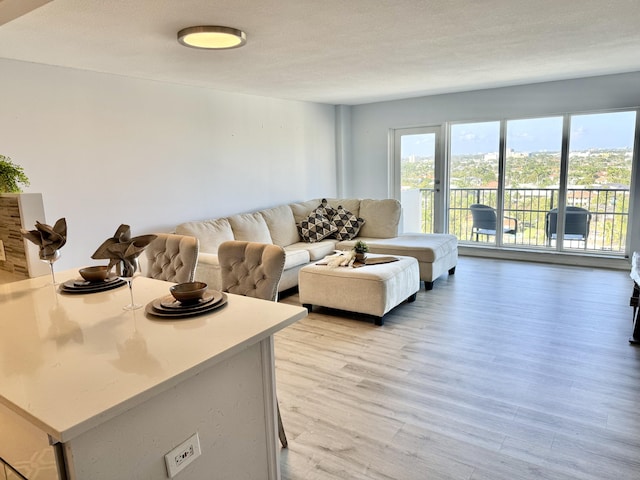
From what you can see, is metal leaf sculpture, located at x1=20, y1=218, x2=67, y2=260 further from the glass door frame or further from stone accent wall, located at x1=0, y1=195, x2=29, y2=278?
the glass door frame

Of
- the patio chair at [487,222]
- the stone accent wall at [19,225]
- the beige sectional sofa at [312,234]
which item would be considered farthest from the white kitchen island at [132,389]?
the patio chair at [487,222]

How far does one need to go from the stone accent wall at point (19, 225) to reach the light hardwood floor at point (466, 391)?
5.12ft

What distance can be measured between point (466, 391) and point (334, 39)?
2.52 m

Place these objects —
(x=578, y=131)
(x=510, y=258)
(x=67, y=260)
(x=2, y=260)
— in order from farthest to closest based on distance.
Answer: (x=510, y=258)
(x=578, y=131)
(x=67, y=260)
(x=2, y=260)

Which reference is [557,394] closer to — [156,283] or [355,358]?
[355,358]

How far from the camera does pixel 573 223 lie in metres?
5.80

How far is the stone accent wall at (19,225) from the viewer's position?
2.19 metres

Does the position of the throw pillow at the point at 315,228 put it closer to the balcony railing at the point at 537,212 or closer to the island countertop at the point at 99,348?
the balcony railing at the point at 537,212

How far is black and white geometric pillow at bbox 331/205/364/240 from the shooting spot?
5.59 meters

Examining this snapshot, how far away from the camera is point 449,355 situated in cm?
314

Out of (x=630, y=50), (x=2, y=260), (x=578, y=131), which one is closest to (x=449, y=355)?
(x=2, y=260)

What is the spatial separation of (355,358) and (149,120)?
120 inches

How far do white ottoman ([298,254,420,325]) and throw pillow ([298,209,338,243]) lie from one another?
1.35m

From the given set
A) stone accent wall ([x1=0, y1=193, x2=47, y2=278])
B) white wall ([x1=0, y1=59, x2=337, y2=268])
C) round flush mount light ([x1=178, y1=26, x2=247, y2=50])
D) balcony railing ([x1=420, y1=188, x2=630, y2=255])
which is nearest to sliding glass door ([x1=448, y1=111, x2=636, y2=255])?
balcony railing ([x1=420, y1=188, x2=630, y2=255])
